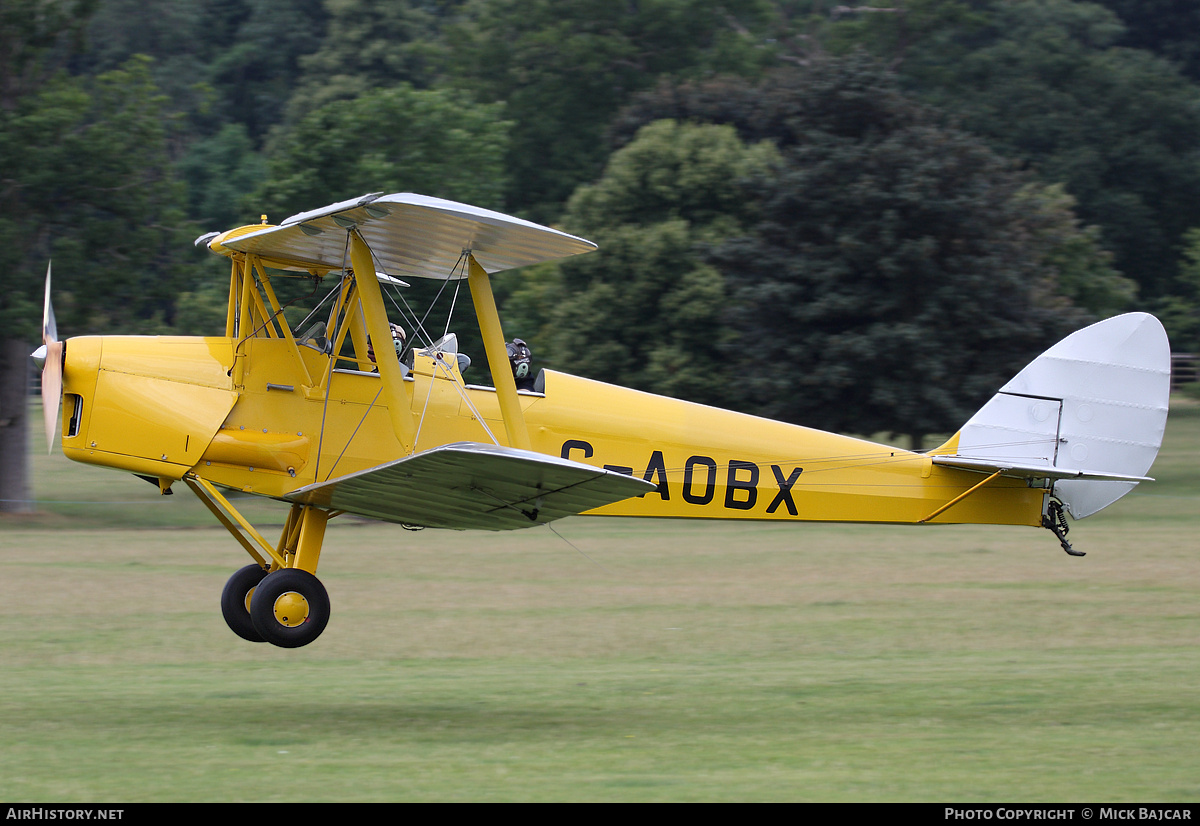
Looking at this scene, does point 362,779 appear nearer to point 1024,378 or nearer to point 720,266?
point 1024,378

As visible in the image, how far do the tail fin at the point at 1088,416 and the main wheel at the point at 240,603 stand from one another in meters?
5.31

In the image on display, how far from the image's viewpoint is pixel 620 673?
11.5m

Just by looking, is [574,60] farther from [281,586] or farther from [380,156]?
[281,586]

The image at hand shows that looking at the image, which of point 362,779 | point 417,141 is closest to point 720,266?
point 417,141

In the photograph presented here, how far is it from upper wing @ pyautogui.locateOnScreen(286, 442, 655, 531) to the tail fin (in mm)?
3454

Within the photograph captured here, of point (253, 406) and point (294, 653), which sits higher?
point (253, 406)

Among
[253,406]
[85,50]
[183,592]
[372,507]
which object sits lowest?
[183,592]

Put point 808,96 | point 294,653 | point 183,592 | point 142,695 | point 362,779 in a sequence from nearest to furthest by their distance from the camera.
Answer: point 362,779, point 142,695, point 294,653, point 183,592, point 808,96

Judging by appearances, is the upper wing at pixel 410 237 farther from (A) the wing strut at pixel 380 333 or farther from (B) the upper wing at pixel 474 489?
(B) the upper wing at pixel 474 489

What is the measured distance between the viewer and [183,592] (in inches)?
628

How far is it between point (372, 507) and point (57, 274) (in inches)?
676

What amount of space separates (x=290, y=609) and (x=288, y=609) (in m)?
0.01

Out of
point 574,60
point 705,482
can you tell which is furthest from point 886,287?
point 574,60

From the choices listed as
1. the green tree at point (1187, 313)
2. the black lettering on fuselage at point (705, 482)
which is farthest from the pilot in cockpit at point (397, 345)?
the green tree at point (1187, 313)
